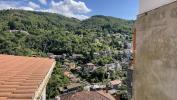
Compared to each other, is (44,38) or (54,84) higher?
(44,38)

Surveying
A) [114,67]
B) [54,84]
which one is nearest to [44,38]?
[114,67]

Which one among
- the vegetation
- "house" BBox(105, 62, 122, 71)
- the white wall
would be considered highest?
the white wall

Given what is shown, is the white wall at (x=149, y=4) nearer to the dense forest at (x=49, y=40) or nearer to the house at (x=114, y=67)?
the dense forest at (x=49, y=40)

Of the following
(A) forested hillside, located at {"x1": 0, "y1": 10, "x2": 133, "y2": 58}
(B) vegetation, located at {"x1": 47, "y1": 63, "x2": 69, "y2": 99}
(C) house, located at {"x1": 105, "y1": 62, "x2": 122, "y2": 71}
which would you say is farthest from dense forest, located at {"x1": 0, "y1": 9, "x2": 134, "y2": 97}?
(B) vegetation, located at {"x1": 47, "y1": 63, "x2": 69, "y2": 99}

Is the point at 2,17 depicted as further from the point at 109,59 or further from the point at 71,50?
the point at 109,59

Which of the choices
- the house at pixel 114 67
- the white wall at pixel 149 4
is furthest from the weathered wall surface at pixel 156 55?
the house at pixel 114 67

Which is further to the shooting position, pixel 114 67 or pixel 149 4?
pixel 114 67

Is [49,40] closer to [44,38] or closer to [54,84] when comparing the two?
[44,38]

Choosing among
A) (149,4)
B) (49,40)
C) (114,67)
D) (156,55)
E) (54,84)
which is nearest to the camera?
(156,55)

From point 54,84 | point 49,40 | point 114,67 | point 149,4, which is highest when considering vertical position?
point 149,4

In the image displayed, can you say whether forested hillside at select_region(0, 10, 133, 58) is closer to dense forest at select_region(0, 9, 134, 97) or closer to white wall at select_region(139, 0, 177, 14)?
dense forest at select_region(0, 9, 134, 97)
